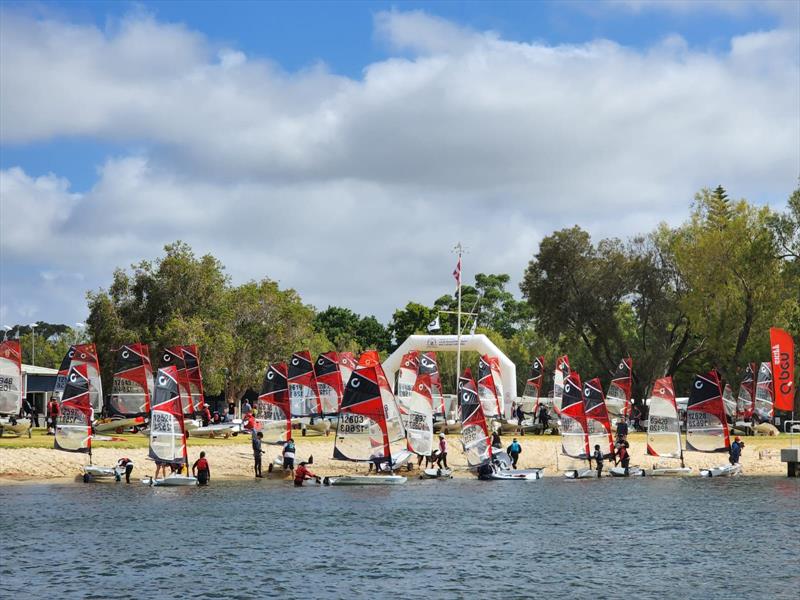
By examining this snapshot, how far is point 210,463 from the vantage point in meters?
55.8

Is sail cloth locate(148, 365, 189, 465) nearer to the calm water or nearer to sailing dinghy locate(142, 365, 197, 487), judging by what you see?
sailing dinghy locate(142, 365, 197, 487)

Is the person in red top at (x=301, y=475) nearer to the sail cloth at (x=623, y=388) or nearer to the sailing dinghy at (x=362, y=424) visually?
the sailing dinghy at (x=362, y=424)

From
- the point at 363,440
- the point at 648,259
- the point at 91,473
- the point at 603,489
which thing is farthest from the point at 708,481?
the point at 648,259

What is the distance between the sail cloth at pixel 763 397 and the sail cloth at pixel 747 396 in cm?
139

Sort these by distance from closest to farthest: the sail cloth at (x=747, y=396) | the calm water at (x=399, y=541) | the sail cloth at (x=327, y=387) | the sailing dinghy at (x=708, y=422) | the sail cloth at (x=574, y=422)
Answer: the calm water at (x=399, y=541) → the sail cloth at (x=574, y=422) → the sailing dinghy at (x=708, y=422) → the sail cloth at (x=327, y=387) → the sail cloth at (x=747, y=396)

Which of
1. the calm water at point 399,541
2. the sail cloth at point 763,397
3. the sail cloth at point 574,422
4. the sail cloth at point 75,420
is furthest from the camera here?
the sail cloth at point 763,397

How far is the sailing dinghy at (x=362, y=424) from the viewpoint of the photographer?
5159cm

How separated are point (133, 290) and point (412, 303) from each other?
203 ft

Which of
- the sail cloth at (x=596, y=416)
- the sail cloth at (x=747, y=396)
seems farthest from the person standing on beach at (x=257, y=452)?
the sail cloth at (x=747, y=396)

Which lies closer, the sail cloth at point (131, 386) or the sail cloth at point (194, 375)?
the sail cloth at point (131, 386)

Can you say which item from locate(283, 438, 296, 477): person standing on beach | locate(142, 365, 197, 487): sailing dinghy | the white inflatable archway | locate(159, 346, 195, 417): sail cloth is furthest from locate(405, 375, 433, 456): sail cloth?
the white inflatable archway

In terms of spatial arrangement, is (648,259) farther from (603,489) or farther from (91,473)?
(91,473)

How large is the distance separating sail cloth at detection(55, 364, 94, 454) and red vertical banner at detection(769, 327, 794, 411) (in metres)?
34.0

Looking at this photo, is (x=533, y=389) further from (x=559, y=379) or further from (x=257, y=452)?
(x=257, y=452)
